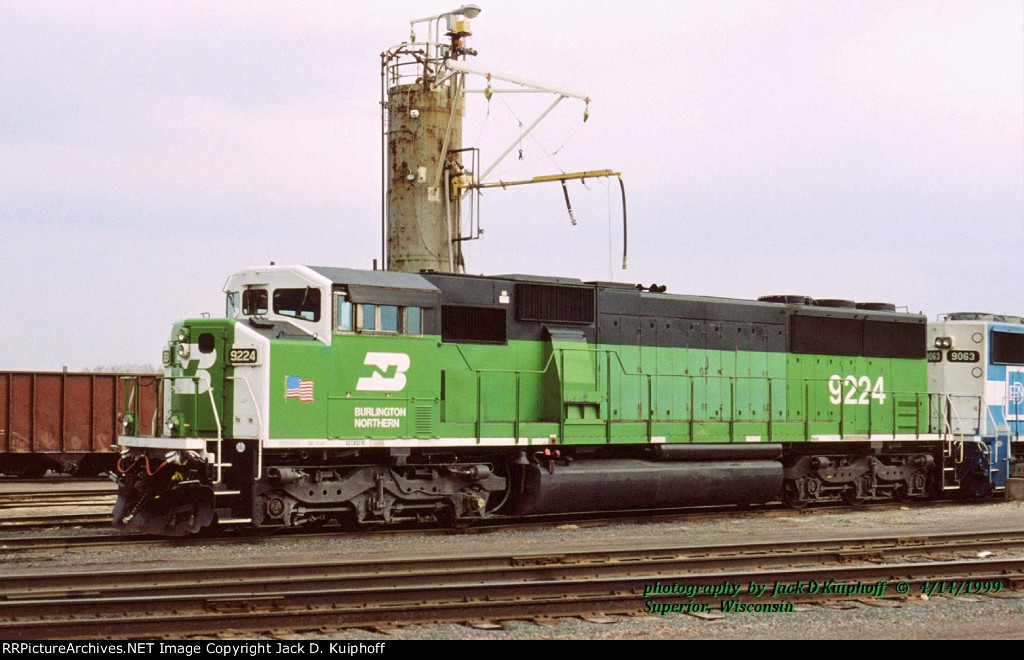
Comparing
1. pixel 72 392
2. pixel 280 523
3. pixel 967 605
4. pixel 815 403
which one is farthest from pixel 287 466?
pixel 72 392

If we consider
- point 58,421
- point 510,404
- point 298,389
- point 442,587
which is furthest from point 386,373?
point 58,421

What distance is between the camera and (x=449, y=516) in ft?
50.4

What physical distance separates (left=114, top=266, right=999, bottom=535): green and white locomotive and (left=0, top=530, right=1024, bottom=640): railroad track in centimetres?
310

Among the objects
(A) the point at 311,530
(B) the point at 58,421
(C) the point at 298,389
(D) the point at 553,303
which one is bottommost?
(A) the point at 311,530

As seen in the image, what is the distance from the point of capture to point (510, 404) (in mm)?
15750

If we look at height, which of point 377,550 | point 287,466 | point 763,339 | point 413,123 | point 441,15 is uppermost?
point 441,15

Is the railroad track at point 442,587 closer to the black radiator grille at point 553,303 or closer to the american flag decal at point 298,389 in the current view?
the american flag decal at point 298,389

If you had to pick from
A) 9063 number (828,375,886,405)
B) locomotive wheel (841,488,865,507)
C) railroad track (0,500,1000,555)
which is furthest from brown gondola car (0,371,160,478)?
locomotive wheel (841,488,865,507)

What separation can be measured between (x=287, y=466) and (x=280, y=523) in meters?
0.86

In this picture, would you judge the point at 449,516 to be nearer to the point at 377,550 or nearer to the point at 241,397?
the point at 377,550

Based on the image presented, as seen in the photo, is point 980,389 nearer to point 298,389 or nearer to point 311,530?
point 311,530

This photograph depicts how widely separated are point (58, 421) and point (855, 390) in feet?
52.8

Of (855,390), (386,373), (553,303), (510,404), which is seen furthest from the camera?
(855,390)

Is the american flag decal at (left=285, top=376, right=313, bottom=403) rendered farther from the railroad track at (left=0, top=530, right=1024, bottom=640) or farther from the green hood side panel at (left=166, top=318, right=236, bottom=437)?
the railroad track at (left=0, top=530, right=1024, bottom=640)
